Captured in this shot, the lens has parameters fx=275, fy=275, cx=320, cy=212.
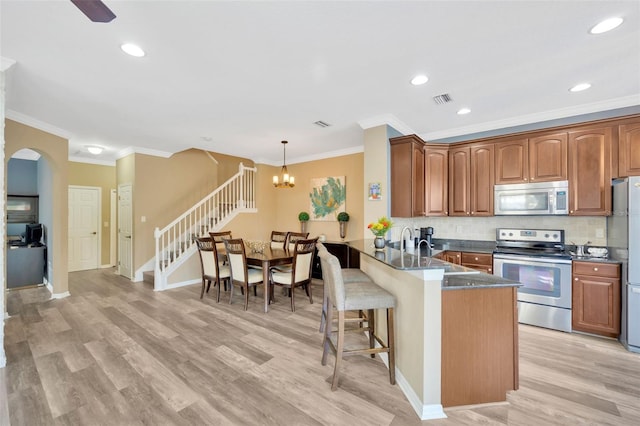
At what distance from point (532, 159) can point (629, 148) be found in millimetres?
872

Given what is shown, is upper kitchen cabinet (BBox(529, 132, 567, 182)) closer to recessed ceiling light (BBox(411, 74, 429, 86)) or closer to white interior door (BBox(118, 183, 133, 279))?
recessed ceiling light (BBox(411, 74, 429, 86))

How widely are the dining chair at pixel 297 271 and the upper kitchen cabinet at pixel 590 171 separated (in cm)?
341

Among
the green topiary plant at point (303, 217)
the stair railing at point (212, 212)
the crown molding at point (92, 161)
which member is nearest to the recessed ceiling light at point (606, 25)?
the green topiary plant at point (303, 217)

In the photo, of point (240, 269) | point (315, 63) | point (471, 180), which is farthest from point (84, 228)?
point (471, 180)

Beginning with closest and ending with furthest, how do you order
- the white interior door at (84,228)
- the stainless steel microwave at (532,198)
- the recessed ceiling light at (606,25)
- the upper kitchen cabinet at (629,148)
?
the recessed ceiling light at (606,25)
the upper kitchen cabinet at (629,148)
the stainless steel microwave at (532,198)
the white interior door at (84,228)

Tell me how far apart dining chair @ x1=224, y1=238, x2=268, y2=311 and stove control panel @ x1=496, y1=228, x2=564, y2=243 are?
11.8 feet

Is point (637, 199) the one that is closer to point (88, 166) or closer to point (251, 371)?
point (251, 371)

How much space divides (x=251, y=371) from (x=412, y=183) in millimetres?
3031

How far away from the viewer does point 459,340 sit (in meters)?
1.93

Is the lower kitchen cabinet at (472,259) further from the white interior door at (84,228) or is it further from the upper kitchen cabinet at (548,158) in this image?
the white interior door at (84,228)

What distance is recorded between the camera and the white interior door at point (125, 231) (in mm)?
5863

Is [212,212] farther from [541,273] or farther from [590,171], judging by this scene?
[590,171]

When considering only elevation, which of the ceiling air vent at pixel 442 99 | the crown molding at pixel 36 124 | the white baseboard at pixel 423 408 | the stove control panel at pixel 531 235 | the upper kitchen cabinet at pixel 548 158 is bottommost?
the white baseboard at pixel 423 408

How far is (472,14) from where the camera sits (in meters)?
1.92
